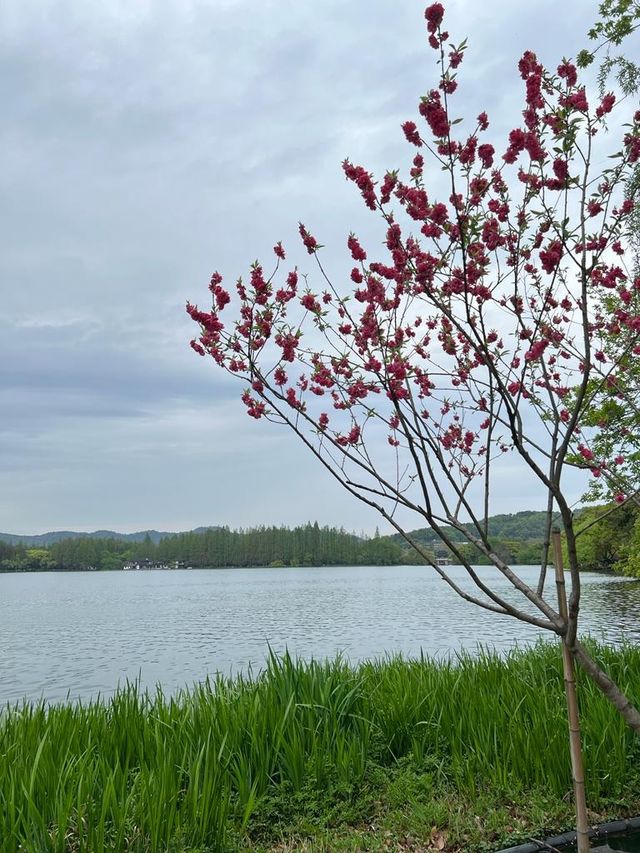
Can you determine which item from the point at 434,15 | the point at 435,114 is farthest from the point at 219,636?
the point at 434,15

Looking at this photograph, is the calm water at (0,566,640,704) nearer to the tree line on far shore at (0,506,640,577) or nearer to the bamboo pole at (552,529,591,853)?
the bamboo pole at (552,529,591,853)

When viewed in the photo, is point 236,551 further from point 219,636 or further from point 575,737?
point 575,737

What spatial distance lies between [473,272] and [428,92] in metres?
0.91

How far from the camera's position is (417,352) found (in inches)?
184

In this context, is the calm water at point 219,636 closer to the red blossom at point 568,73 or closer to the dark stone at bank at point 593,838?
the dark stone at bank at point 593,838

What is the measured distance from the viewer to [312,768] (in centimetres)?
455

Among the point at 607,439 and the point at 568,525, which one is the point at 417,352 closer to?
the point at 568,525

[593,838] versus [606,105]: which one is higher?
[606,105]

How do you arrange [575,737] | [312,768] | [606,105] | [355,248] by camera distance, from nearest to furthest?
[606,105] → [575,737] → [355,248] → [312,768]

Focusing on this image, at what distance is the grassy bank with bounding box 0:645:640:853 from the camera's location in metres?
3.54

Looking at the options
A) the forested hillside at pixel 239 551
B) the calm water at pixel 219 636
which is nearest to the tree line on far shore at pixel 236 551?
the forested hillside at pixel 239 551

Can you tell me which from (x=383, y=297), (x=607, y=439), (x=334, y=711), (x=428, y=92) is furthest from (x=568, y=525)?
(x=607, y=439)

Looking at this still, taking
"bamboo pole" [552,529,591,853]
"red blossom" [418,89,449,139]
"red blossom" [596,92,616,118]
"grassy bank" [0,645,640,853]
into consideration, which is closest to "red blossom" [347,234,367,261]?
"red blossom" [418,89,449,139]

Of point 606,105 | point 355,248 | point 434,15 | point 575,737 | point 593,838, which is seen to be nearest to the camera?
point 434,15
